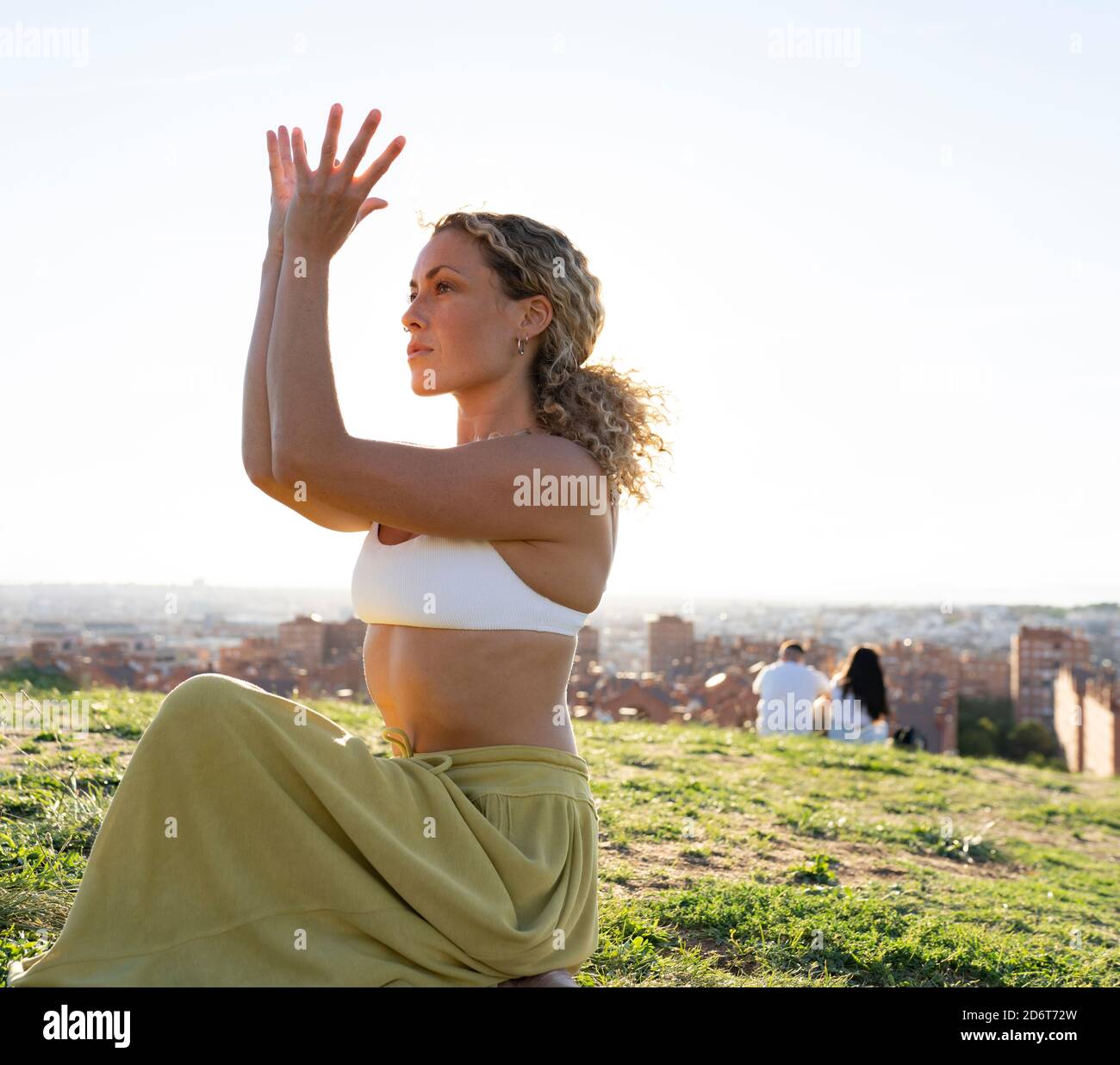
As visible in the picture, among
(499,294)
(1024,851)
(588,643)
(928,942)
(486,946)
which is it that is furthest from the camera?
(588,643)

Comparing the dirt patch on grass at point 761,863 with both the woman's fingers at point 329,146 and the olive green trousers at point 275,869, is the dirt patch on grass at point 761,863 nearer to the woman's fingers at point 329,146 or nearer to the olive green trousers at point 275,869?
the olive green trousers at point 275,869

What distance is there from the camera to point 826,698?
1184cm

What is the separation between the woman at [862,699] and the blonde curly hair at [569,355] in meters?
9.11

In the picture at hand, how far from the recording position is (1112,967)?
414 centimetres

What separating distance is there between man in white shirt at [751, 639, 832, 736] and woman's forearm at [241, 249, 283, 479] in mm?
9135

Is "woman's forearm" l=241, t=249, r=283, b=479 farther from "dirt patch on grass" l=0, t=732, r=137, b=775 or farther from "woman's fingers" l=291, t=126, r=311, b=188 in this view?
"dirt patch on grass" l=0, t=732, r=137, b=775

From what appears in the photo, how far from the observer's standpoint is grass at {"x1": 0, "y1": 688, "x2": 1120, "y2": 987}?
3.60 m

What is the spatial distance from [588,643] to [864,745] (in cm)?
2283

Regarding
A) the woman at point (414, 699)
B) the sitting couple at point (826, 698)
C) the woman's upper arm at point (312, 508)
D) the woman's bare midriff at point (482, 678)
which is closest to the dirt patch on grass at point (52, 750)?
the woman's upper arm at point (312, 508)

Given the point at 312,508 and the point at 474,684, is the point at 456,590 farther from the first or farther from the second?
the point at 312,508

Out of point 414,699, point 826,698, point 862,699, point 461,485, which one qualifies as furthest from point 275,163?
point 862,699

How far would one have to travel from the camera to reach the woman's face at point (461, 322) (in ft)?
9.33
